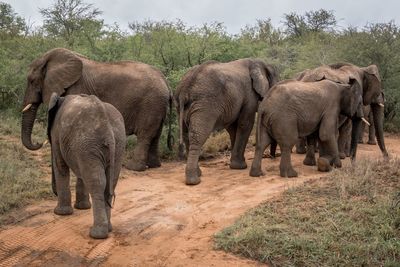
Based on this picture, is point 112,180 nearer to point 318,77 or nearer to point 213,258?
point 213,258

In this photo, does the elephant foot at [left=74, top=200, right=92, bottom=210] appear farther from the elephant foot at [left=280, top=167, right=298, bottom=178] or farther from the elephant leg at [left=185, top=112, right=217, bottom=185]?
the elephant foot at [left=280, top=167, right=298, bottom=178]

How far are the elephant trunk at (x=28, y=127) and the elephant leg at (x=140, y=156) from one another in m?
1.85

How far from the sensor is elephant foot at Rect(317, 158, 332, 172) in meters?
9.05

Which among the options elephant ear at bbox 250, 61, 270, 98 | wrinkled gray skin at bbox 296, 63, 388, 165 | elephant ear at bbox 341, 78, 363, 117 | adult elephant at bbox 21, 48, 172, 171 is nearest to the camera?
adult elephant at bbox 21, 48, 172, 171

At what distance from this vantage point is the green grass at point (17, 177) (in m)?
6.85

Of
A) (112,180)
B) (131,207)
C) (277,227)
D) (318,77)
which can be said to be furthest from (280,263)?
(318,77)

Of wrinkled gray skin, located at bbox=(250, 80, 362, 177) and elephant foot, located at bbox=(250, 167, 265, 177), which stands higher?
wrinkled gray skin, located at bbox=(250, 80, 362, 177)

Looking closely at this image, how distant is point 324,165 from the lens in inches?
357

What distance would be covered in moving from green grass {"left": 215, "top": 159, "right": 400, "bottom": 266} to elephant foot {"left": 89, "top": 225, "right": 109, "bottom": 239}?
3.91 ft

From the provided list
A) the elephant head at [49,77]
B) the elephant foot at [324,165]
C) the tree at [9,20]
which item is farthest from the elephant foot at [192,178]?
the tree at [9,20]

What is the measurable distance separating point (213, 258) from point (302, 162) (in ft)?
17.6

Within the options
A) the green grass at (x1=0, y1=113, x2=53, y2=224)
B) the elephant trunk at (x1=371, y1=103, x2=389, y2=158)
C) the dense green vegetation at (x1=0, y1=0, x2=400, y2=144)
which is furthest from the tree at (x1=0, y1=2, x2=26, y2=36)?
the elephant trunk at (x1=371, y1=103, x2=389, y2=158)

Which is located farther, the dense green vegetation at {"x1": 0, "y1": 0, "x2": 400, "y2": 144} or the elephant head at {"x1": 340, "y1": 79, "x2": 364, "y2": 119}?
the dense green vegetation at {"x1": 0, "y1": 0, "x2": 400, "y2": 144}

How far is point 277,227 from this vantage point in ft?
18.7
